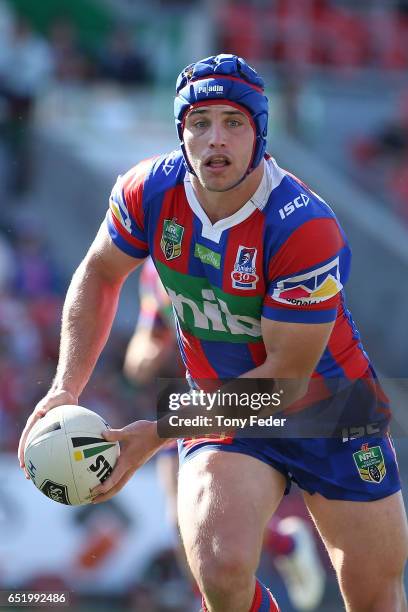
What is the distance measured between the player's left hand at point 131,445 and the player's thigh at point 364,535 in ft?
2.66

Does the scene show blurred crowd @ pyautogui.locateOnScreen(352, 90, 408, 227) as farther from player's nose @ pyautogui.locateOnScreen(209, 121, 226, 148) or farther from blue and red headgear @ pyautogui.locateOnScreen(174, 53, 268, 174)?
player's nose @ pyautogui.locateOnScreen(209, 121, 226, 148)

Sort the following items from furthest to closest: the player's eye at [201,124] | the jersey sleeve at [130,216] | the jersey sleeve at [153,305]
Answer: the jersey sleeve at [153,305]
the jersey sleeve at [130,216]
the player's eye at [201,124]

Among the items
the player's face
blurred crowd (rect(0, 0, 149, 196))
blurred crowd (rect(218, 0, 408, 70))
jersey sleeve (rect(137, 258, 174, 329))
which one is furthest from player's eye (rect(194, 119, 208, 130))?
blurred crowd (rect(218, 0, 408, 70))

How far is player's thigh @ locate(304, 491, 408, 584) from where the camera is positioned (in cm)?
534

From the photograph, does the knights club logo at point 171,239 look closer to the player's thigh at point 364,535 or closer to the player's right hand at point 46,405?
the player's right hand at point 46,405

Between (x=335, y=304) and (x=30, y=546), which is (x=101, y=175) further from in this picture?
(x=335, y=304)

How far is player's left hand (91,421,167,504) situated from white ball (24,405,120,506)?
0.09ft

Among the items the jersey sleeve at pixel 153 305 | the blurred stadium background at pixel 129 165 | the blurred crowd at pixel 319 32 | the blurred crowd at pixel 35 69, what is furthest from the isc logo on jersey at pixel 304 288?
the blurred crowd at pixel 319 32

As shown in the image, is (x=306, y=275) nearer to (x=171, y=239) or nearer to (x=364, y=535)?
(x=171, y=239)

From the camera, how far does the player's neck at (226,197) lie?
5.11m

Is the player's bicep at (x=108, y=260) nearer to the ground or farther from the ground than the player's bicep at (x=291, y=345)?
farther from the ground

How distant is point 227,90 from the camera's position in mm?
4977

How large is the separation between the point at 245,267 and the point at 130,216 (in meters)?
0.60

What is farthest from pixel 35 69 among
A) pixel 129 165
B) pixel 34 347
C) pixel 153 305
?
pixel 153 305
